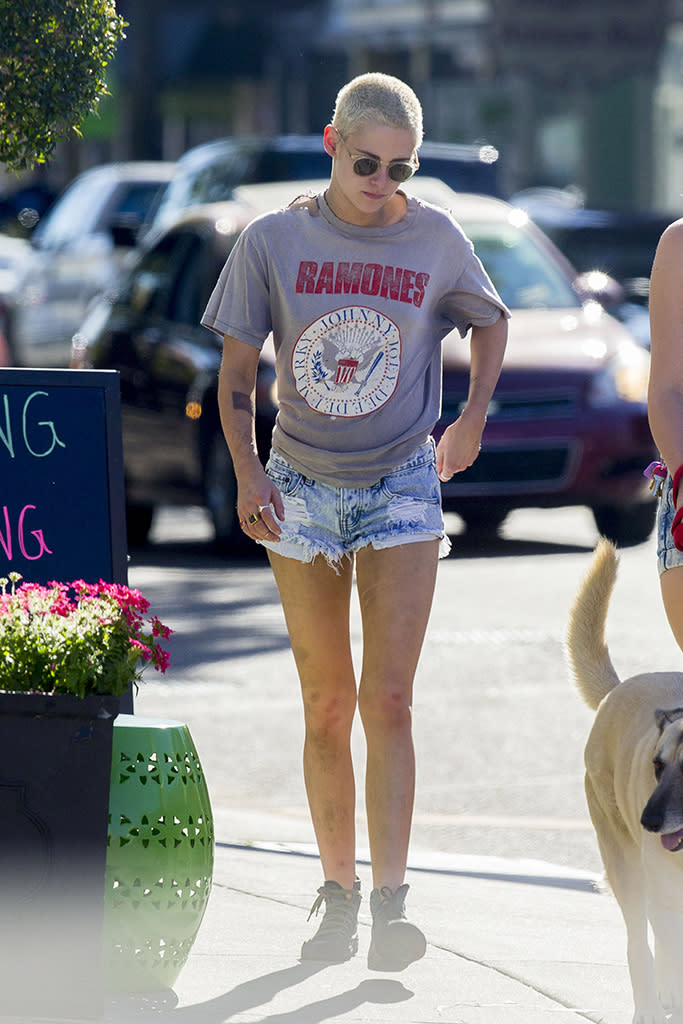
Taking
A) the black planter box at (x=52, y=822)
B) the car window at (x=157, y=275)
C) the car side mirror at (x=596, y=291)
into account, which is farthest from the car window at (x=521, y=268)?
the black planter box at (x=52, y=822)

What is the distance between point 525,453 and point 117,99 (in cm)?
2992

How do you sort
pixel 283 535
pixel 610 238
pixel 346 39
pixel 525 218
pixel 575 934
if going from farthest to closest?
pixel 346 39 < pixel 610 238 < pixel 525 218 < pixel 575 934 < pixel 283 535

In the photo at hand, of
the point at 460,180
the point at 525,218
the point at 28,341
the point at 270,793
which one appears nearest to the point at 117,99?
the point at 28,341

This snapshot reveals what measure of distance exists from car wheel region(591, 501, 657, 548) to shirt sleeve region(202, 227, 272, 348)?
7948mm

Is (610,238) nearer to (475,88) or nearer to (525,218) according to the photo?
(525,218)

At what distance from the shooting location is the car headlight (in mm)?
11742

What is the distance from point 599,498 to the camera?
465 inches

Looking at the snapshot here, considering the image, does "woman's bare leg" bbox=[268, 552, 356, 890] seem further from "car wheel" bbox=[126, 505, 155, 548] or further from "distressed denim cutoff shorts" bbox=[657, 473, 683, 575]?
"car wheel" bbox=[126, 505, 155, 548]

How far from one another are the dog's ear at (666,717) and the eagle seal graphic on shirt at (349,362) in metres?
1.03

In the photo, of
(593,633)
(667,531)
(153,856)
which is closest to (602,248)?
(593,633)

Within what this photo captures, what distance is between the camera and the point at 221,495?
1170 cm

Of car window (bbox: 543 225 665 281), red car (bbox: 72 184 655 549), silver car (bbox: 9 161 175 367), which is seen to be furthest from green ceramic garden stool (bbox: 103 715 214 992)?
car window (bbox: 543 225 665 281)

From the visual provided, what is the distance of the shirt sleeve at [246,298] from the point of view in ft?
15.0

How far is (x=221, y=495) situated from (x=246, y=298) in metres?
7.16
